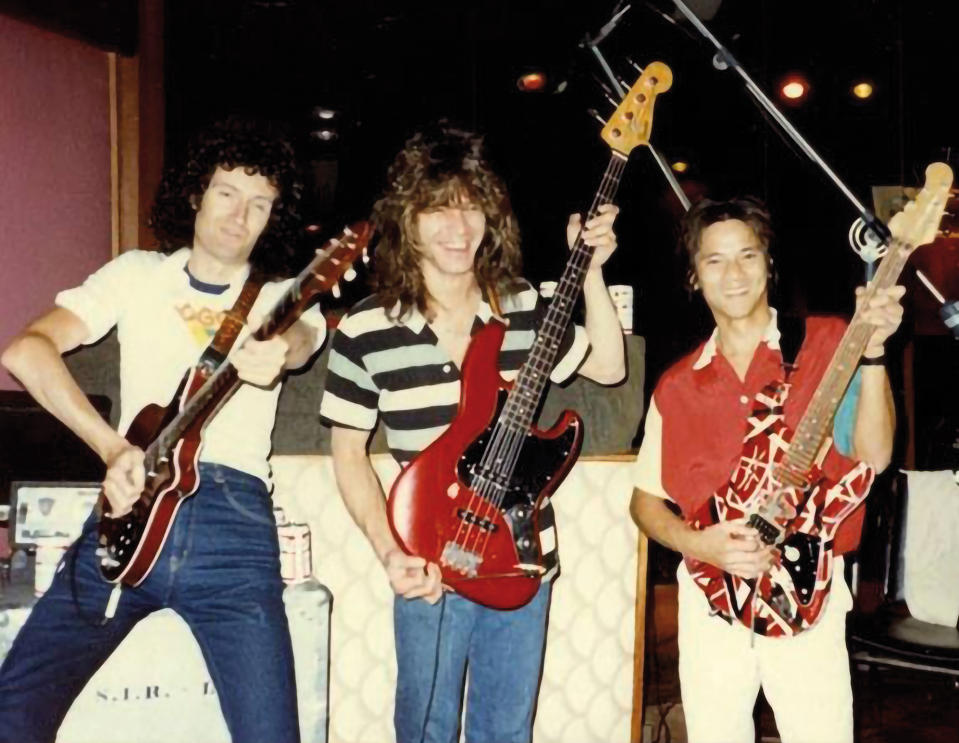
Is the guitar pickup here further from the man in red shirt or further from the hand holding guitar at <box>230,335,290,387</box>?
the hand holding guitar at <box>230,335,290,387</box>

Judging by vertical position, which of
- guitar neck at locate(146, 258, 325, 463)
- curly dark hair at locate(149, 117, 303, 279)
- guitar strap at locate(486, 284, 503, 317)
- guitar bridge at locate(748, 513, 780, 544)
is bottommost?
guitar bridge at locate(748, 513, 780, 544)

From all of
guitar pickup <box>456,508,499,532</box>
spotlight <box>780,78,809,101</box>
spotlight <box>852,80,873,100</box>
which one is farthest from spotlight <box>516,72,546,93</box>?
guitar pickup <box>456,508,499,532</box>

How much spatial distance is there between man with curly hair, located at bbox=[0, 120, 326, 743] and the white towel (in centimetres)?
213

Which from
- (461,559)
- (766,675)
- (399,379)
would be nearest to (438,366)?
(399,379)

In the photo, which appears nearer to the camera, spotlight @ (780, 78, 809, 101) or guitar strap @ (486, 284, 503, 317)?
guitar strap @ (486, 284, 503, 317)

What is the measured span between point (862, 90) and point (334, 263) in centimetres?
489

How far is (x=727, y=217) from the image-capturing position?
208cm

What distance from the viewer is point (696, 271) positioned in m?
2.15

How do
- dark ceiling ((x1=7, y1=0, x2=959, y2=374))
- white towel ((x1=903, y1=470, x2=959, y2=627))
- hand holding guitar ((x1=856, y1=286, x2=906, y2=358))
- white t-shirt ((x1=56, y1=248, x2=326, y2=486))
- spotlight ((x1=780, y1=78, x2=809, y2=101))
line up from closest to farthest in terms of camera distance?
hand holding guitar ((x1=856, y1=286, x2=906, y2=358)) < white t-shirt ((x1=56, y1=248, x2=326, y2=486)) < white towel ((x1=903, y1=470, x2=959, y2=627)) < dark ceiling ((x1=7, y1=0, x2=959, y2=374)) < spotlight ((x1=780, y1=78, x2=809, y2=101))

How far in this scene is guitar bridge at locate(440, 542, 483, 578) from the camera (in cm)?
199

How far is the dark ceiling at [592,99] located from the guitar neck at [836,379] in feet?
5.64

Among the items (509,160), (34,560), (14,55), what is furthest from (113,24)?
(509,160)

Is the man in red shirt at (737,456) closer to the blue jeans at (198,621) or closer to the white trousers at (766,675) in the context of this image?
the white trousers at (766,675)

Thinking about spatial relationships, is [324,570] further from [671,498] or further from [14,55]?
[14,55]
